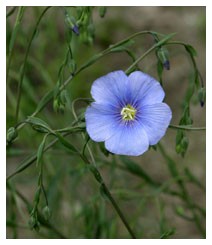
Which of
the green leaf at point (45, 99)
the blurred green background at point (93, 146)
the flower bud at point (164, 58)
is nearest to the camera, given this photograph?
the flower bud at point (164, 58)

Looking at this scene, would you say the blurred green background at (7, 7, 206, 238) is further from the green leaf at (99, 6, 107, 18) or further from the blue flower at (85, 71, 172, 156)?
the blue flower at (85, 71, 172, 156)

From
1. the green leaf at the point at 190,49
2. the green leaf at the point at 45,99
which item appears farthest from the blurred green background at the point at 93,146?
the green leaf at the point at 190,49

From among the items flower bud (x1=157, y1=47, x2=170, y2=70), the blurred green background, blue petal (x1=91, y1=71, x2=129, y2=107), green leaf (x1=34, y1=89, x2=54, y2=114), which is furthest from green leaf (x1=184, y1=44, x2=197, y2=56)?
the blurred green background

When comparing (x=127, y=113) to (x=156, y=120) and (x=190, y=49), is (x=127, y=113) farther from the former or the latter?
(x=190, y=49)

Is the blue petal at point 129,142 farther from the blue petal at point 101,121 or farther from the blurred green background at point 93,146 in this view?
the blurred green background at point 93,146

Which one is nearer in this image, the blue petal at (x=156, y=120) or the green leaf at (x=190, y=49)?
the blue petal at (x=156, y=120)

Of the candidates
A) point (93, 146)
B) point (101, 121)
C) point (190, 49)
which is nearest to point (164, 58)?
point (190, 49)
